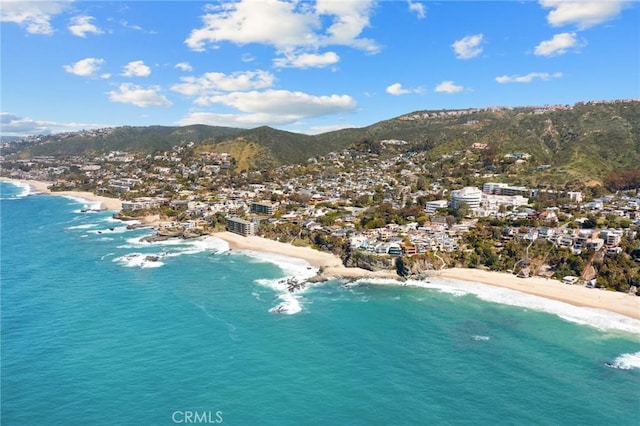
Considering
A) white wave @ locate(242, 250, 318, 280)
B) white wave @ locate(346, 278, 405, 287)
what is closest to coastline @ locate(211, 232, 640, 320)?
white wave @ locate(346, 278, 405, 287)

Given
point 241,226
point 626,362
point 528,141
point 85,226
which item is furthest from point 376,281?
point 528,141

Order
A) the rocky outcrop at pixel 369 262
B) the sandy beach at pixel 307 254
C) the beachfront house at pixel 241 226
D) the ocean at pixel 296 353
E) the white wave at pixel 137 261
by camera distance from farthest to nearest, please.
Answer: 1. the beachfront house at pixel 241 226
2. the white wave at pixel 137 261
3. the rocky outcrop at pixel 369 262
4. the sandy beach at pixel 307 254
5. the ocean at pixel 296 353

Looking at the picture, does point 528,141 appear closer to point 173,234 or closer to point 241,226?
point 241,226

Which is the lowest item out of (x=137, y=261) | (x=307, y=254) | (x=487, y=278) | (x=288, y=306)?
(x=288, y=306)

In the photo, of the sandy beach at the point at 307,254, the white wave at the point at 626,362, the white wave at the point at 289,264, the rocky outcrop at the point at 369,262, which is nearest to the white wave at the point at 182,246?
the sandy beach at the point at 307,254

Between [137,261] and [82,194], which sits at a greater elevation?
[82,194]

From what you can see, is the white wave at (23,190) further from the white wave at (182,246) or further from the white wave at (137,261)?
the white wave at (137,261)
